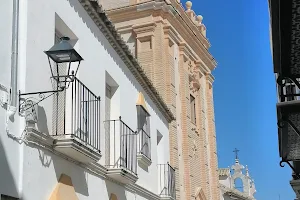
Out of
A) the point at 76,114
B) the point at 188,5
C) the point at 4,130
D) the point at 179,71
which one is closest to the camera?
the point at 4,130

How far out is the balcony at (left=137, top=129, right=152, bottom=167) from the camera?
1024cm

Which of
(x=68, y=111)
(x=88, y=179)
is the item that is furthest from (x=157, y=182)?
(x=68, y=111)

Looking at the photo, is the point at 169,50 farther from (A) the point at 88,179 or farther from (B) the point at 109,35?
(A) the point at 88,179

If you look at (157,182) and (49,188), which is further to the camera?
(157,182)

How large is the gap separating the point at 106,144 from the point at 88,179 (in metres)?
1.07

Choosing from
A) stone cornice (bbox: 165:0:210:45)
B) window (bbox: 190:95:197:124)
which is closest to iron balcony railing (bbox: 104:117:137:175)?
stone cornice (bbox: 165:0:210:45)

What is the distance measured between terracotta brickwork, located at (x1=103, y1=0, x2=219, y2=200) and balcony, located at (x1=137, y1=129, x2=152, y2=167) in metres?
3.88

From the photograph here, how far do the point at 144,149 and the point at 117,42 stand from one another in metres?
2.53

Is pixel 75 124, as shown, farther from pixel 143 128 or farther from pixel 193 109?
pixel 193 109

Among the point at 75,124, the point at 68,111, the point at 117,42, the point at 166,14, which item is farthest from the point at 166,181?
the point at 75,124

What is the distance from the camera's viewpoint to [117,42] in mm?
9203

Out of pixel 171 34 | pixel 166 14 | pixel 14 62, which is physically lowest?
pixel 14 62

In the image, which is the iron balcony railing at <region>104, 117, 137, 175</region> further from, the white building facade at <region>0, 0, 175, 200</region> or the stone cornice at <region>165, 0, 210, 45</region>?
the stone cornice at <region>165, 0, 210, 45</region>

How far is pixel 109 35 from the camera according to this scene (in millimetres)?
8836
